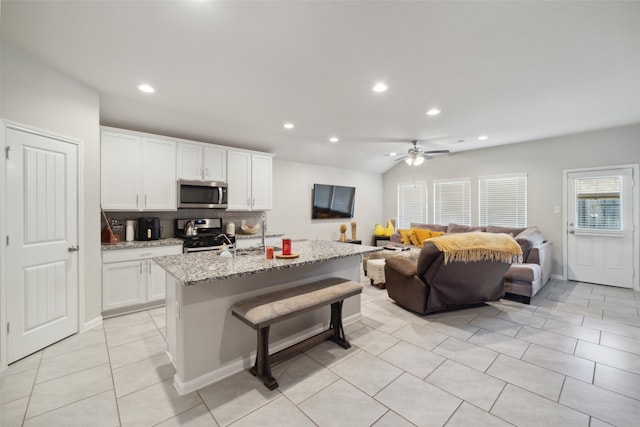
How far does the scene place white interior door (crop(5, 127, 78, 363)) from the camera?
2.33 m

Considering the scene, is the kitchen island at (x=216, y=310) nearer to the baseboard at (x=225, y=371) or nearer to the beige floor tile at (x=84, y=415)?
the baseboard at (x=225, y=371)

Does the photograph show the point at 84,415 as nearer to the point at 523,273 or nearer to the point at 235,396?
the point at 235,396

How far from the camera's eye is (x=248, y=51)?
2320 millimetres

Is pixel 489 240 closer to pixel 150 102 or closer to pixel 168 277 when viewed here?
pixel 168 277

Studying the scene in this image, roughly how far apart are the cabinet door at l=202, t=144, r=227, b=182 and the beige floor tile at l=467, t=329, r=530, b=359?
413 cm

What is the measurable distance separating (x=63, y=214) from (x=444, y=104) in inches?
178

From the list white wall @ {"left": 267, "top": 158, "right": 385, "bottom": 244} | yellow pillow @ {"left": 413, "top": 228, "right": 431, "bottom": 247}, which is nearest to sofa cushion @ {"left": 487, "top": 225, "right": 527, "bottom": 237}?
yellow pillow @ {"left": 413, "top": 228, "right": 431, "bottom": 247}

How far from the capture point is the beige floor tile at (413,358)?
7.47 ft

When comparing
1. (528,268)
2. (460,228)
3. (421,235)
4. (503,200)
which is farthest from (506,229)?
(528,268)

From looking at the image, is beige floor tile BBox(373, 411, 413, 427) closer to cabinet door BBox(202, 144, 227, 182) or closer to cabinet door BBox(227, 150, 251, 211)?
cabinet door BBox(227, 150, 251, 211)

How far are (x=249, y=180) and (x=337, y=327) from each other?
10.2 feet

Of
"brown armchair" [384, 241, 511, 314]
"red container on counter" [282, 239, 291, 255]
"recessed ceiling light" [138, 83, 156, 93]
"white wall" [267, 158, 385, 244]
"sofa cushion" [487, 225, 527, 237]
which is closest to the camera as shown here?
"red container on counter" [282, 239, 291, 255]

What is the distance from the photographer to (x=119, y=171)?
354 cm

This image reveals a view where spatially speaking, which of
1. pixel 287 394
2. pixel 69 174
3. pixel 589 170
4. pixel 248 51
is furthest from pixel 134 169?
pixel 589 170
